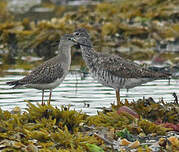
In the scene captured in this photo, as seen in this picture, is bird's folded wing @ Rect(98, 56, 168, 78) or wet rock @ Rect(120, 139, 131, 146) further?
bird's folded wing @ Rect(98, 56, 168, 78)

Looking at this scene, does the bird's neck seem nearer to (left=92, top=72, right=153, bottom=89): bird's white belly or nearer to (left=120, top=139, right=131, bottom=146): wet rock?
(left=92, top=72, right=153, bottom=89): bird's white belly

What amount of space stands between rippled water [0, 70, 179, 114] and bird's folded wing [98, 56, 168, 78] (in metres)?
0.67

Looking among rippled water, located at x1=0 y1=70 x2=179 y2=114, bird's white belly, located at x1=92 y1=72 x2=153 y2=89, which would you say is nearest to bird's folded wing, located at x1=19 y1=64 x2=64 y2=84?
rippled water, located at x1=0 y1=70 x2=179 y2=114

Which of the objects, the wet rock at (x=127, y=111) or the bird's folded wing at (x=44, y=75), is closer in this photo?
the wet rock at (x=127, y=111)

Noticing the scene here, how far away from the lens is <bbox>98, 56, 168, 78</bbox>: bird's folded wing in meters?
9.77

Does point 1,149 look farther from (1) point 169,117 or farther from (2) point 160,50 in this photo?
(2) point 160,50

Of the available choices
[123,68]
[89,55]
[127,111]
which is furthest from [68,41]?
[127,111]

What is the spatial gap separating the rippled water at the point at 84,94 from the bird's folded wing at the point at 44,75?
1.50ft

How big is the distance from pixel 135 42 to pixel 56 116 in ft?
36.2

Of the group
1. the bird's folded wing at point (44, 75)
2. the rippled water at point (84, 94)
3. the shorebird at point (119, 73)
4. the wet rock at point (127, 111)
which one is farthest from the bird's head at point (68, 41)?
the wet rock at point (127, 111)

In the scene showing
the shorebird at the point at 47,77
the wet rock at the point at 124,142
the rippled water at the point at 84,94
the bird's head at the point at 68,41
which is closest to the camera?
the wet rock at the point at 124,142

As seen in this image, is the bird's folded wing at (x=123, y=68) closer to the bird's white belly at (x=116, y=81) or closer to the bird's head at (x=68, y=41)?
the bird's white belly at (x=116, y=81)

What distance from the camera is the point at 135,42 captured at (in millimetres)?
18453

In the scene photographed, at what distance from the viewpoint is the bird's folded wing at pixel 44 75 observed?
10.0m
